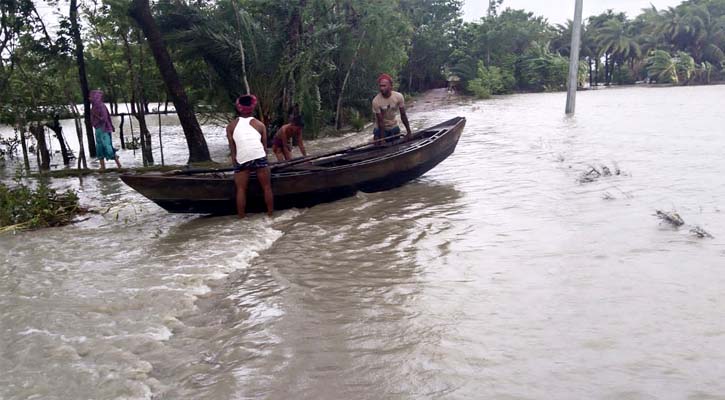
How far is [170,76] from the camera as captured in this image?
11.1 metres

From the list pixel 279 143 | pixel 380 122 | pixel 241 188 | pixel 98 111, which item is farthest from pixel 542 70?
pixel 241 188

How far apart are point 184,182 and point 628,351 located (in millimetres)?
5154

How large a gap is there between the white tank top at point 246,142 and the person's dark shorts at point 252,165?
0.16ft

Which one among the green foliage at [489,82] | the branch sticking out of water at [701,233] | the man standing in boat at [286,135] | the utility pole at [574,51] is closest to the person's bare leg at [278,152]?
the man standing in boat at [286,135]

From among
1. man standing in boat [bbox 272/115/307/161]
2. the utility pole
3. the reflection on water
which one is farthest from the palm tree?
man standing in boat [bbox 272/115/307/161]

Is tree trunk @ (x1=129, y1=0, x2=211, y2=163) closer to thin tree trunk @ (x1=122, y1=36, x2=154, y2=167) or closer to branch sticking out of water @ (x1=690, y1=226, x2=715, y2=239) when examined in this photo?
thin tree trunk @ (x1=122, y1=36, x2=154, y2=167)

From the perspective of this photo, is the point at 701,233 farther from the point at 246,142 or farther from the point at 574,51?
the point at 574,51

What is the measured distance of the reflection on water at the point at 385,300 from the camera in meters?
3.10

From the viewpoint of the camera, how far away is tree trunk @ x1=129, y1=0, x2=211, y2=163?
410 inches

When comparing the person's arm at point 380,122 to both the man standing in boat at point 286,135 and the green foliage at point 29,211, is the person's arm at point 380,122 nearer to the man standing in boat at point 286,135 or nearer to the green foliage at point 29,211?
the man standing in boat at point 286,135

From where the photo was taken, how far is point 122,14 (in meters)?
11.3

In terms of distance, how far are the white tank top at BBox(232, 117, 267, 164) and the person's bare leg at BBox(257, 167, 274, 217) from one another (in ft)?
0.66

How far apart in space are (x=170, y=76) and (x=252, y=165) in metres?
5.28

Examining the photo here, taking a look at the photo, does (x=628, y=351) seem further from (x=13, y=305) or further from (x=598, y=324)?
(x=13, y=305)
